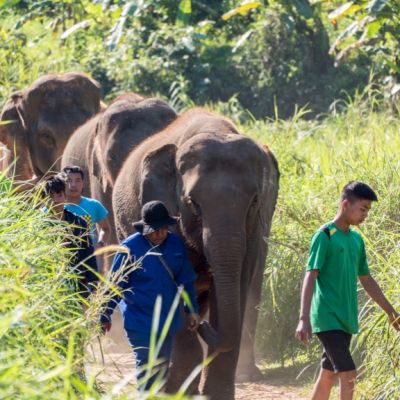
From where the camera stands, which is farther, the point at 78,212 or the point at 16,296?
the point at 78,212

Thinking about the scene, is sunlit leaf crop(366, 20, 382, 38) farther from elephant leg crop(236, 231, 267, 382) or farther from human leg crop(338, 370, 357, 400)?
human leg crop(338, 370, 357, 400)

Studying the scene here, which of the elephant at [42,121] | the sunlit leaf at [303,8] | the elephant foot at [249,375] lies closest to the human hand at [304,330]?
the elephant foot at [249,375]

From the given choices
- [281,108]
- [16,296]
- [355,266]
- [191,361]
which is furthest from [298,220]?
[281,108]

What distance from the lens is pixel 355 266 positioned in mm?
7734

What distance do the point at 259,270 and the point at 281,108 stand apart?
1359cm

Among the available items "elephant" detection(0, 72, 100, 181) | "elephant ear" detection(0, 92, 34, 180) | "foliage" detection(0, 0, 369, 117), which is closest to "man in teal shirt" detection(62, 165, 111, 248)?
"elephant" detection(0, 72, 100, 181)

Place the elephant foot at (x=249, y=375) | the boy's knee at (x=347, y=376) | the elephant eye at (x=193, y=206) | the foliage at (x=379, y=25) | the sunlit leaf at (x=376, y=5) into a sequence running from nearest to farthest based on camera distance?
1. the boy's knee at (x=347, y=376)
2. the elephant eye at (x=193, y=206)
3. the elephant foot at (x=249, y=375)
4. the sunlit leaf at (x=376, y=5)
5. the foliage at (x=379, y=25)

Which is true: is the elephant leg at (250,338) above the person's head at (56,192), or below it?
below

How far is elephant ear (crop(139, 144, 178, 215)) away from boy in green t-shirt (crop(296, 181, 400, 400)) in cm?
146

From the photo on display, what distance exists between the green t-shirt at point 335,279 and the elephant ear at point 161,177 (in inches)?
57.0

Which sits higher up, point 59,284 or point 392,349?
point 59,284

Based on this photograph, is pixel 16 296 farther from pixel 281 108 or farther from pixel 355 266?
pixel 281 108

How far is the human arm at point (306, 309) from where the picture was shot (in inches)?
293

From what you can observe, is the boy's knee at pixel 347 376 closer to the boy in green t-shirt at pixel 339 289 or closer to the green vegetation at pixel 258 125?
the boy in green t-shirt at pixel 339 289
